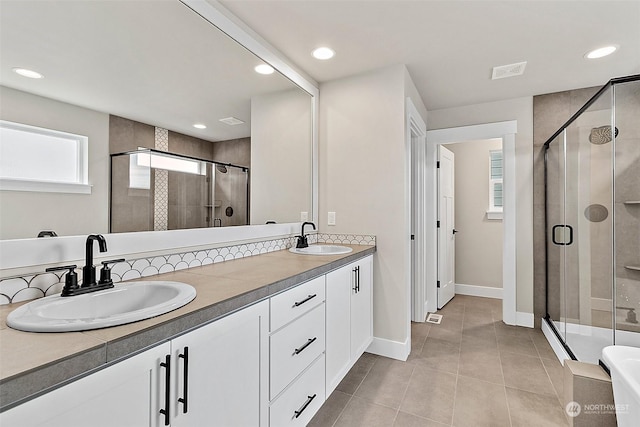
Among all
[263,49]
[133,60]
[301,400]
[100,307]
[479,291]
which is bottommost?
[479,291]

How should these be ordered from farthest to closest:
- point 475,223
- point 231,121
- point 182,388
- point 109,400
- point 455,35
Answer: point 475,223, point 455,35, point 231,121, point 182,388, point 109,400

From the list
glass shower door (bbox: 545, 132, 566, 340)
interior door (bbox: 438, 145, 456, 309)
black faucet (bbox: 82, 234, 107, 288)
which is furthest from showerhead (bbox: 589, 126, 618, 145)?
black faucet (bbox: 82, 234, 107, 288)

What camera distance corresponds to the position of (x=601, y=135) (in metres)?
2.07

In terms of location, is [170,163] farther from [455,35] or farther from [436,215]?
[436,215]

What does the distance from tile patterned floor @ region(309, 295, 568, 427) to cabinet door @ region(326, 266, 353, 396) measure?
0.67ft

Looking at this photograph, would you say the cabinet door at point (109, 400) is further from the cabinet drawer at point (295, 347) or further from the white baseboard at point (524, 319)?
the white baseboard at point (524, 319)

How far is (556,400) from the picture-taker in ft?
6.24

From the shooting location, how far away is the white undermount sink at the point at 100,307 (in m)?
0.77

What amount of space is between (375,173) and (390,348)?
4.81 feet

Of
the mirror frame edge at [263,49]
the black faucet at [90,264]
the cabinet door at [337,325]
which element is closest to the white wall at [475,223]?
the mirror frame edge at [263,49]

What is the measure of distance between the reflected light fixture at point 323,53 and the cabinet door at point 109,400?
7.11ft

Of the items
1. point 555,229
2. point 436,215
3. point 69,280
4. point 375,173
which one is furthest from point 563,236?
point 69,280

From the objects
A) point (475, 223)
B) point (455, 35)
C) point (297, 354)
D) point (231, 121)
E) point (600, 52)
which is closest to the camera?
point (297, 354)

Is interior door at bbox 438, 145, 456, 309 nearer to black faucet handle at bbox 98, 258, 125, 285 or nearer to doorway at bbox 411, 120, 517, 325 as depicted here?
doorway at bbox 411, 120, 517, 325
